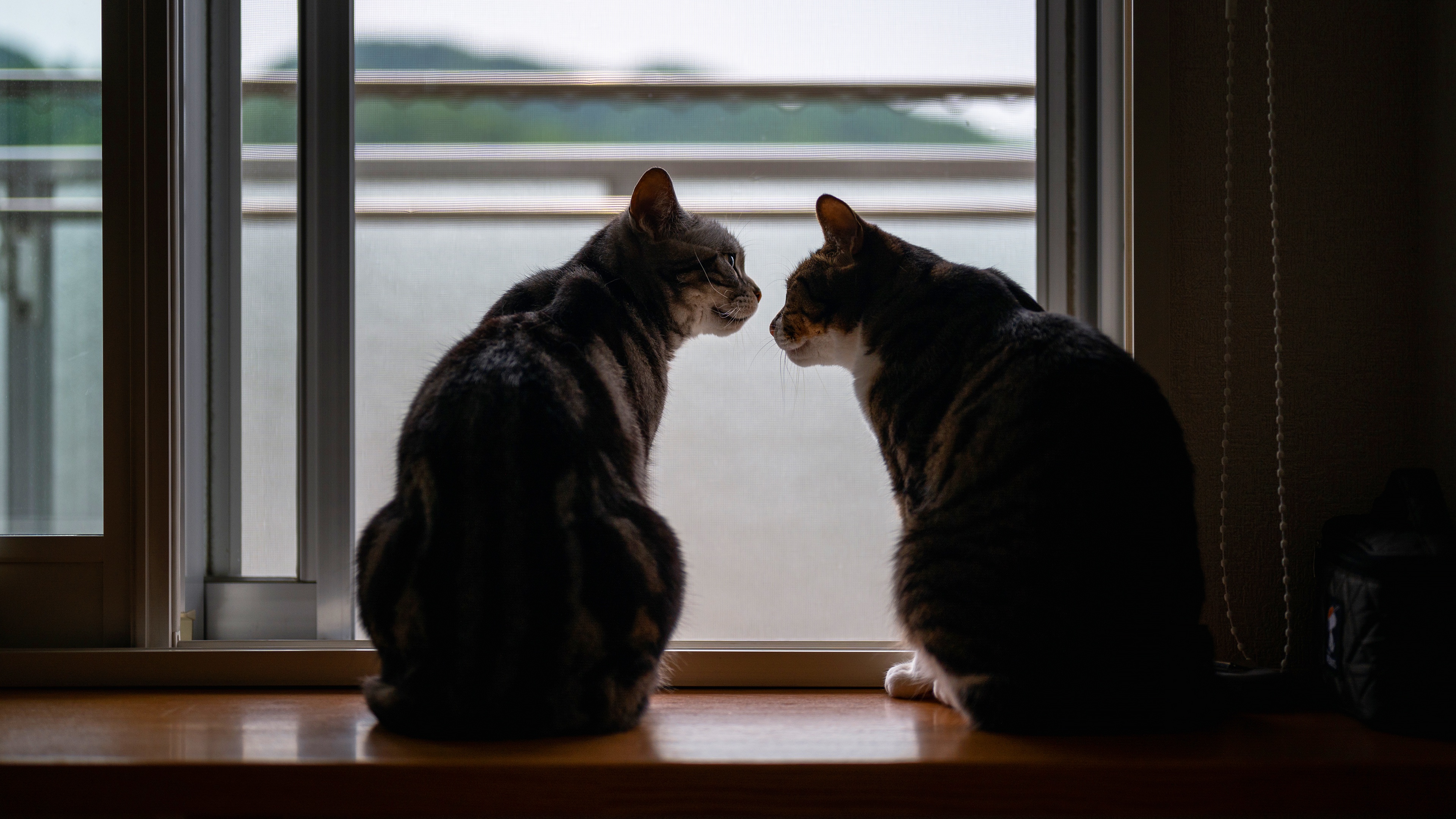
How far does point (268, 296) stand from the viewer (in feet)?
4.96

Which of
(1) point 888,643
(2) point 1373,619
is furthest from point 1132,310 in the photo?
(1) point 888,643

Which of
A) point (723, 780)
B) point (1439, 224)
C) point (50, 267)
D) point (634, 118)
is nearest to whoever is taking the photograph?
point (723, 780)

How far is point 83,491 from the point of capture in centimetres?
140

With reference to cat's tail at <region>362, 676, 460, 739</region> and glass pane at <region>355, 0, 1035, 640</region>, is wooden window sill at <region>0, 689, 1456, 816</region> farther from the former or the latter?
glass pane at <region>355, 0, 1035, 640</region>

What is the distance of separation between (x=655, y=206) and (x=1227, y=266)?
0.88 m

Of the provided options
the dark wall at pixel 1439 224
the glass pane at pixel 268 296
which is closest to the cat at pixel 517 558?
the glass pane at pixel 268 296

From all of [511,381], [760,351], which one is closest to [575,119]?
[760,351]

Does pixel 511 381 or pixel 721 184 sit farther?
pixel 721 184

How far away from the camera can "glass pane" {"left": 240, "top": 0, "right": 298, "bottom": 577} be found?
151 centimetres

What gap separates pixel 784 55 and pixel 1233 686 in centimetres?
120

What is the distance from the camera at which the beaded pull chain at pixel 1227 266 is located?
134cm

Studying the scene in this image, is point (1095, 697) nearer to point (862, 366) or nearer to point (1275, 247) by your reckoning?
point (862, 366)

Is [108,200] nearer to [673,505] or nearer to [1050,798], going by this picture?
[673,505]

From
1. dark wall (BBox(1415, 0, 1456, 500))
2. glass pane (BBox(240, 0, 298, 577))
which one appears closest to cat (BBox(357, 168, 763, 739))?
glass pane (BBox(240, 0, 298, 577))
